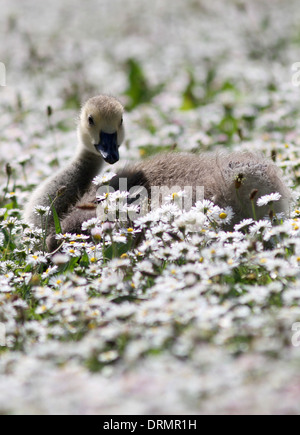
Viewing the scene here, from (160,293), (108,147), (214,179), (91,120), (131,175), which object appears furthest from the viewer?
(91,120)

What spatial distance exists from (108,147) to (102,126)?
0.73 ft

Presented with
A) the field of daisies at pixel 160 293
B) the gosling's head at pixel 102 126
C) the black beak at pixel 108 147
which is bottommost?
the field of daisies at pixel 160 293

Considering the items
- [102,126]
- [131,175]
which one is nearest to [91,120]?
[102,126]

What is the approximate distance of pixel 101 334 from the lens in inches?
105

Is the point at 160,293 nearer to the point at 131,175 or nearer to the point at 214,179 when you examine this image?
the point at 214,179

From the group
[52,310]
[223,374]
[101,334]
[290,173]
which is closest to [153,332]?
[101,334]

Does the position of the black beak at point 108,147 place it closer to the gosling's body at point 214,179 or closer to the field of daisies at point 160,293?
the gosling's body at point 214,179

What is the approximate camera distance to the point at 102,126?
4777 millimetres

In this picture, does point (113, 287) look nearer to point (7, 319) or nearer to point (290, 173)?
point (7, 319)

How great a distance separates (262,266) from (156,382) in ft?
3.88

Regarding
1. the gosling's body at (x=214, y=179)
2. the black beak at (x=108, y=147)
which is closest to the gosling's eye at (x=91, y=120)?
the black beak at (x=108, y=147)

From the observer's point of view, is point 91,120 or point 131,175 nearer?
point 131,175

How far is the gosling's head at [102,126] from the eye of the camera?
4.69m

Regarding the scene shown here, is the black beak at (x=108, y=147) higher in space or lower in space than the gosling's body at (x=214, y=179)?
higher
